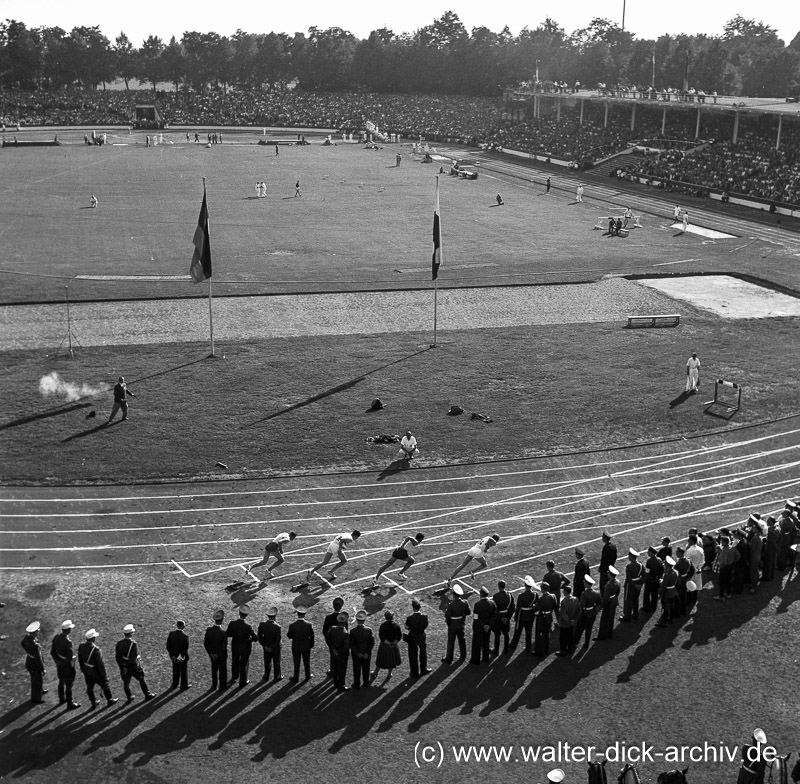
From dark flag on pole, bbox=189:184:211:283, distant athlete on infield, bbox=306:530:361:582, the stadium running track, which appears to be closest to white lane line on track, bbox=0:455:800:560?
the stadium running track

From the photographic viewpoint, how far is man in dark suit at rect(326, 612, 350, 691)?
15625 mm

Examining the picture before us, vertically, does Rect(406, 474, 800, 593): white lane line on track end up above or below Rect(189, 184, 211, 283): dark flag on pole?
below

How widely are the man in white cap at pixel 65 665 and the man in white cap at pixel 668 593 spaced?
10.1 m

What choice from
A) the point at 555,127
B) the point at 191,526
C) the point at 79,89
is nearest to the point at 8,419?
the point at 191,526

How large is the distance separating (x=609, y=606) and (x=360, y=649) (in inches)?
181

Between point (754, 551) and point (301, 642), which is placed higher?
point (754, 551)

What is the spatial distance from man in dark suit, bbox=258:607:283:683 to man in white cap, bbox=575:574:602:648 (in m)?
5.12

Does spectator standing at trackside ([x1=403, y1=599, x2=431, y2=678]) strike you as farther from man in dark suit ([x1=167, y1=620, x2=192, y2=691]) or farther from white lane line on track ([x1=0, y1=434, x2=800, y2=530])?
white lane line on track ([x1=0, y1=434, x2=800, y2=530])

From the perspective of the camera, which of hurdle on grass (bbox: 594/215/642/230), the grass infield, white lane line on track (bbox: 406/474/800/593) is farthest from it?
hurdle on grass (bbox: 594/215/642/230)

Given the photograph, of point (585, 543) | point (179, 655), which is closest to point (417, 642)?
point (179, 655)

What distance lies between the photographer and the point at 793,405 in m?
30.8

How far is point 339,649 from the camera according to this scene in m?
15.7

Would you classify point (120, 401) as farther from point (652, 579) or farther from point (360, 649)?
point (652, 579)

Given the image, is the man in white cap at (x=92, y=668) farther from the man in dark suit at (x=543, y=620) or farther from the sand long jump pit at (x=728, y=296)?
the sand long jump pit at (x=728, y=296)
